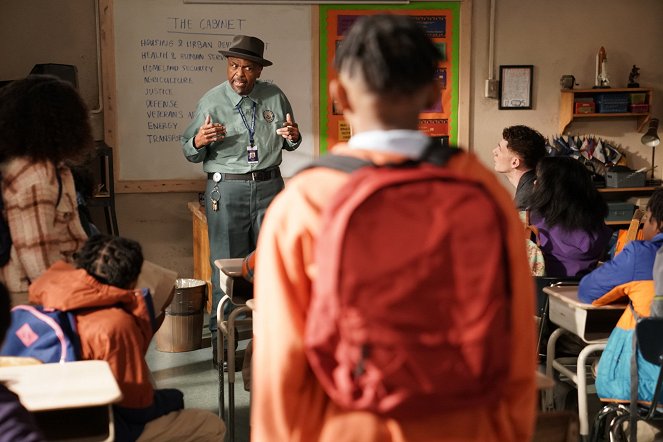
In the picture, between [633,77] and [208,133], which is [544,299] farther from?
[633,77]

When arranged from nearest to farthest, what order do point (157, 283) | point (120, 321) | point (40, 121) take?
point (120, 321) < point (40, 121) < point (157, 283)

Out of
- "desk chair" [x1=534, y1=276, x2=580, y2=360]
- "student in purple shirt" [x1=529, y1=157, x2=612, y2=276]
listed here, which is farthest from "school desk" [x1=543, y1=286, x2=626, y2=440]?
"student in purple shirt" [x1=529, y1=157, x2=612, y2=276]

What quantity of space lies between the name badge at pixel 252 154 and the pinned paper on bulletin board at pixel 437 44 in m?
1.51

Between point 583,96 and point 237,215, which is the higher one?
point 583,96

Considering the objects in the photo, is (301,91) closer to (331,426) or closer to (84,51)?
(84,51)

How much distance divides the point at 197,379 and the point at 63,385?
2476mm

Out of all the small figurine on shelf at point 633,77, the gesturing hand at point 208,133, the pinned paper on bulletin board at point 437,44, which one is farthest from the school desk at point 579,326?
the small figurine on shelf at point 633,77

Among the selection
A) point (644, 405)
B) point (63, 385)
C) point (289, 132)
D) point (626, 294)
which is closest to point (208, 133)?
point (289, 132)

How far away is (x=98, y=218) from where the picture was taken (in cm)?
620

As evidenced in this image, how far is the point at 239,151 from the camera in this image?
16.5ft

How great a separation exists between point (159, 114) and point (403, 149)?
5132 mm

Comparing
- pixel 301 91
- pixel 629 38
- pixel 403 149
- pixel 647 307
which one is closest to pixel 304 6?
pixel 301 91

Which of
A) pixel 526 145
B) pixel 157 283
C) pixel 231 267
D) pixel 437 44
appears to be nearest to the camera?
pixel 157 283

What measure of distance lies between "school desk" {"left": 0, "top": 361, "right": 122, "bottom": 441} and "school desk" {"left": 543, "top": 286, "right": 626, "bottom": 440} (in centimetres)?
176
